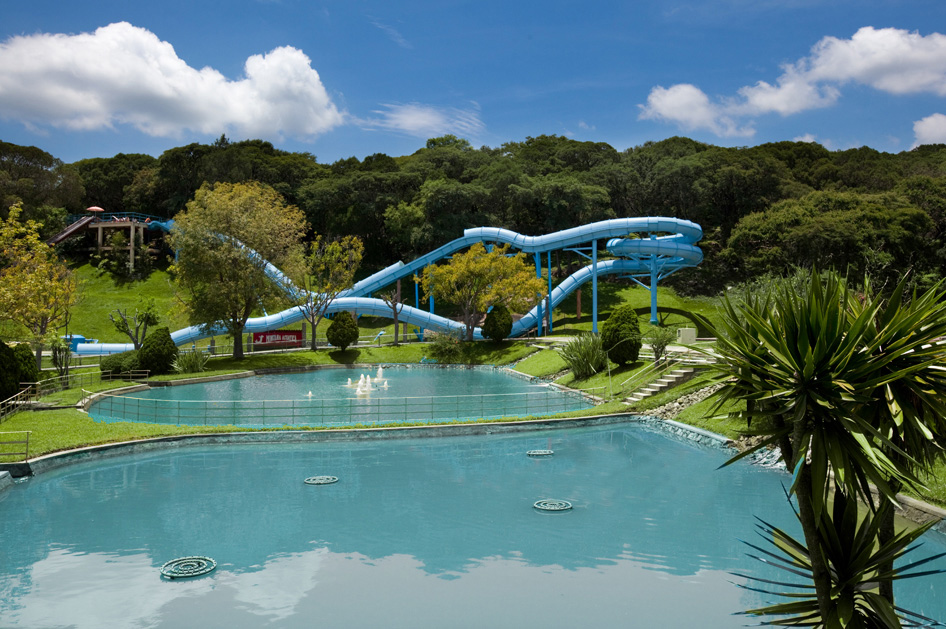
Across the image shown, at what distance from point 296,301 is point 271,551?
3317 centimetres

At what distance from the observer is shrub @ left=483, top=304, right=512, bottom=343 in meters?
41.0

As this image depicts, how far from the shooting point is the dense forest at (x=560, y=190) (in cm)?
5241

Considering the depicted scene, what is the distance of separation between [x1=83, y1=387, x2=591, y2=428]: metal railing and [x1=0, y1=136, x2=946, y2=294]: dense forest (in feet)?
113

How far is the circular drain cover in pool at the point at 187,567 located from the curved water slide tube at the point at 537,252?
31731 millimetres

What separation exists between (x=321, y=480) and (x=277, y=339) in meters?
35.0

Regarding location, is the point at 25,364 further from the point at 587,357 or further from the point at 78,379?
the point at 587,357

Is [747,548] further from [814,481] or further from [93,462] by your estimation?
[93,462]

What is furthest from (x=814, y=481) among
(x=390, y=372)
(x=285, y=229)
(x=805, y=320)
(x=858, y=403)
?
(x=285, y=229)

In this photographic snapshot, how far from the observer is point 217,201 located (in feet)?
124

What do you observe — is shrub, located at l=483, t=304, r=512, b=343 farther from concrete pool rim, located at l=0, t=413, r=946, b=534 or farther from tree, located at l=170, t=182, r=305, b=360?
concrete pool rim, located at l=0, t=413, r=946, b=534

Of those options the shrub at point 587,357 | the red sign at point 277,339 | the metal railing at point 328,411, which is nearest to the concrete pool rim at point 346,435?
the metal railing at point 328,411

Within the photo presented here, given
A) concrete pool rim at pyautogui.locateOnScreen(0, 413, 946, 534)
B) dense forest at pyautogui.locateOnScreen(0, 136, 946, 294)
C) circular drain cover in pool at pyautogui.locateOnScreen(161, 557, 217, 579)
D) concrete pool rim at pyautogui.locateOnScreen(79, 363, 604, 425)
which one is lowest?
circular drain cover in pool at pyautogui.locateOnScreen(161, 557, 217, 579)

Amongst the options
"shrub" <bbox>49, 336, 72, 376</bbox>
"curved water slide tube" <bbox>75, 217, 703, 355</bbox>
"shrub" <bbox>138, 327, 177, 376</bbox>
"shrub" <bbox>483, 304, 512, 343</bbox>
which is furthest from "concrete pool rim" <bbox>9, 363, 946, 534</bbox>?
"curved water slide tube" <bbox>75, 217, 703, 355</bbox>

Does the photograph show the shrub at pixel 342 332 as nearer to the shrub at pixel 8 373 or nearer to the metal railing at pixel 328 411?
the metal railing at pixel 328 411
